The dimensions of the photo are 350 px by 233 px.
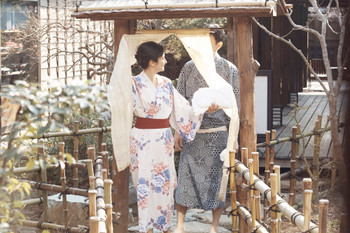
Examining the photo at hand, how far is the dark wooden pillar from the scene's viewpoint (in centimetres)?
575

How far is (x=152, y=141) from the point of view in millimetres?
5453

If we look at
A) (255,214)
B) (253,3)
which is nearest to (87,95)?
(255,214)

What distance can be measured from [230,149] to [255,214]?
98 cm

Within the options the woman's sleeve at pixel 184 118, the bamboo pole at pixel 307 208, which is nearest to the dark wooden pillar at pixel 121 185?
the woman's sleeve at pixel 184 118

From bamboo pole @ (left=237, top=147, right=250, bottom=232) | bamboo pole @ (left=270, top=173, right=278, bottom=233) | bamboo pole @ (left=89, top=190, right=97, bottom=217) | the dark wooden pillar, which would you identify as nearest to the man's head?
the dark wooden pillar

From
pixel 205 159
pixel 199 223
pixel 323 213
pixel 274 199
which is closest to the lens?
pixel 323 213

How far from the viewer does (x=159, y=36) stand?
559 cm

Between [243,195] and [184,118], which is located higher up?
[184,118]

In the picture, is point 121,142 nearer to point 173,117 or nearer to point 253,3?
point 173,117

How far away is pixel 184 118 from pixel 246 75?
2.48 feet

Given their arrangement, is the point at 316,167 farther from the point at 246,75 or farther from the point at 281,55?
the point at 281,55

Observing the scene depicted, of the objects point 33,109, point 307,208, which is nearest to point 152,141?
point 307,208

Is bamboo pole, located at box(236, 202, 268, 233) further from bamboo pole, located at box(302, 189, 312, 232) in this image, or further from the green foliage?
the green foliage

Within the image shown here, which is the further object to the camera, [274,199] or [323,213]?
[274,199]
